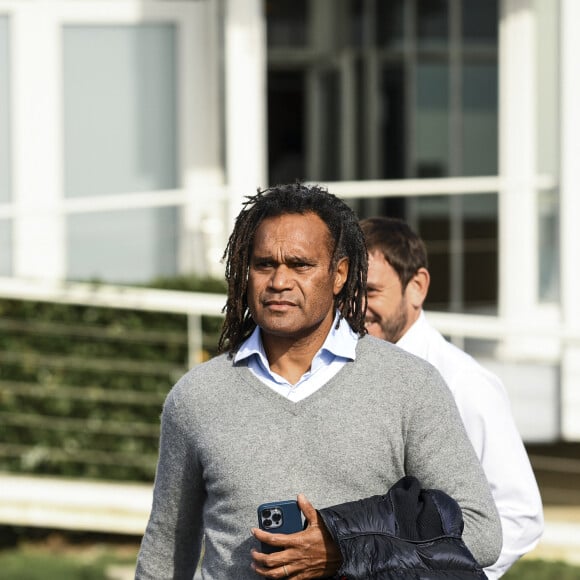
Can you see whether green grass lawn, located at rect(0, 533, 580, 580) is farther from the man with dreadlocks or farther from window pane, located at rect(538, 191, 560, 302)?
the man with dreadlocks

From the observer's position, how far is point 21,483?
7086 millimetres

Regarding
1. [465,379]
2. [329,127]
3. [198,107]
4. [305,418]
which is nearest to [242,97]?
[198,107]

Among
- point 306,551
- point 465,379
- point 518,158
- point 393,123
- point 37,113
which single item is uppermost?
point 393,123

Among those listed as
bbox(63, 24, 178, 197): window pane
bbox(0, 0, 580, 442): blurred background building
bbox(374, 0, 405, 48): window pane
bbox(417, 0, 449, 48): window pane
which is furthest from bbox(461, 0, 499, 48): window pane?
bbox(63, 24, 178, 197): window pane

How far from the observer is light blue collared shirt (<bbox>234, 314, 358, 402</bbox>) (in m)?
2.76

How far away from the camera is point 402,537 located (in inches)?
101

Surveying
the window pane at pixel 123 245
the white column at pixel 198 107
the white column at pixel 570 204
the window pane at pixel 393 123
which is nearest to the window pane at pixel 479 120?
the window pane at pixel 393 123

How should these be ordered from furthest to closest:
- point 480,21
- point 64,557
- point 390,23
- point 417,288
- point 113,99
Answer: point 390,23, point 480,21, point 113,99, point 64,557, point 417,288

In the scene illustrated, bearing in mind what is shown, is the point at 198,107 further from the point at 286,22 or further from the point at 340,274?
the point at 340,274

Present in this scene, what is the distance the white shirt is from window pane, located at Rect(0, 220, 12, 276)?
5658 mm

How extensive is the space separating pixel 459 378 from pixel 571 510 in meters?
4.71

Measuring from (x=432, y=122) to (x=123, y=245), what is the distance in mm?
3034

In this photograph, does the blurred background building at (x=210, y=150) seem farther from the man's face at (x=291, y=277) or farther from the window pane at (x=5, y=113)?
the man's face at (x=291, y=277)

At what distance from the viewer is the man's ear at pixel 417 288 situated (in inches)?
141
